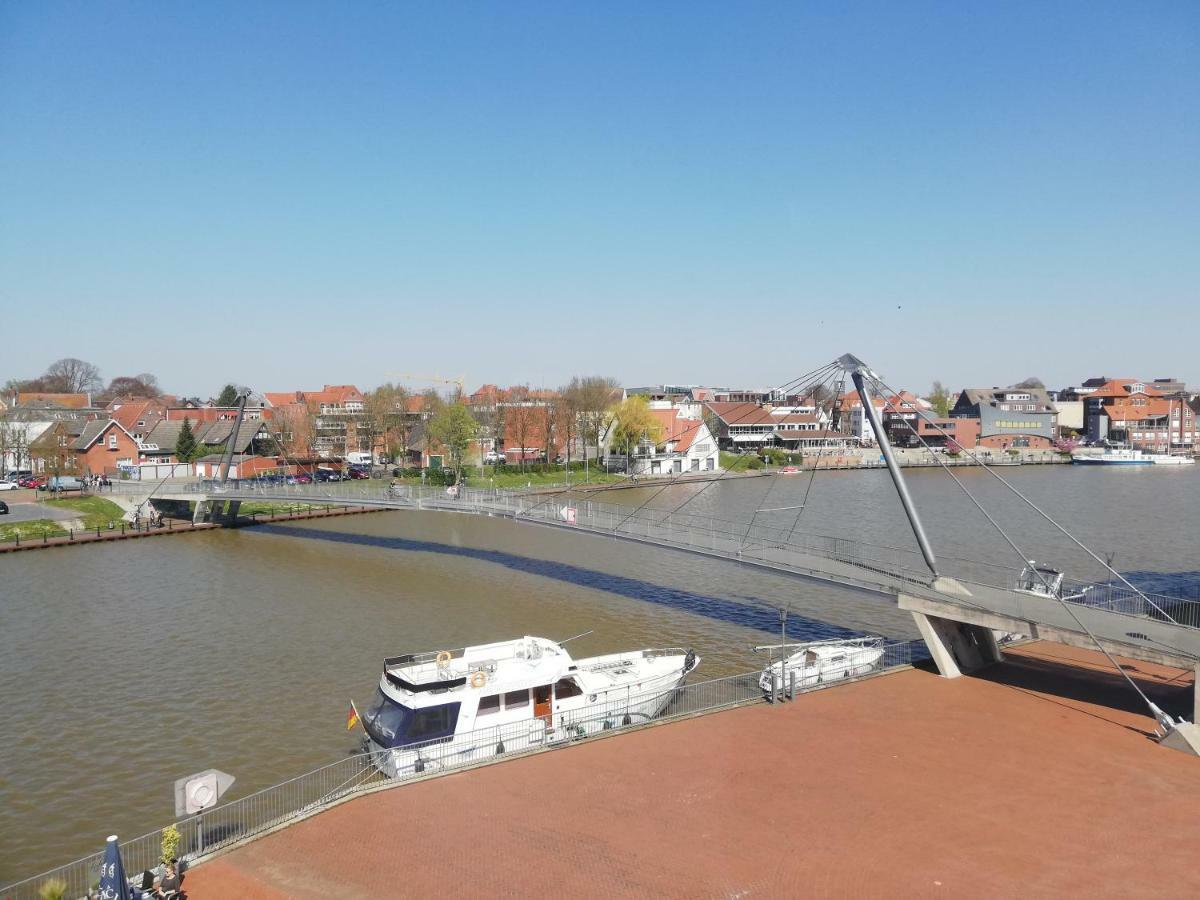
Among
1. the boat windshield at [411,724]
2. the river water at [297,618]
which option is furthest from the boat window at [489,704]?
the river water at [297,618]

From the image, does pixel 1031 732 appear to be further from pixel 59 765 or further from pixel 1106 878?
pixel 59 765

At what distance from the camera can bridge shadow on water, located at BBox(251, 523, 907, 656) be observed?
24547mm

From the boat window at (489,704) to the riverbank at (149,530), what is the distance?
33459mm

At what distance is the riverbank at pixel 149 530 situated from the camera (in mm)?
39219

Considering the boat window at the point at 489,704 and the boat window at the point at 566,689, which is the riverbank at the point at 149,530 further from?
the boat window at the point at 566,689

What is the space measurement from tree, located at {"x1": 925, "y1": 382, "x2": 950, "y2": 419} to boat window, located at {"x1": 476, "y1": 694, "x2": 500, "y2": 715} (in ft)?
375

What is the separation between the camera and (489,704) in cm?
1596

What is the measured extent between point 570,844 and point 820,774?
14.9 ft

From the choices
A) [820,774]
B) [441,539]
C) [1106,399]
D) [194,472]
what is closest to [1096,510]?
[441,539]

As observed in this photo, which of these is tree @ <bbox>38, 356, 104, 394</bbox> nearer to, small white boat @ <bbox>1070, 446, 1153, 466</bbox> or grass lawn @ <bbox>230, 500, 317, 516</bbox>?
grass lawn @ <bbox>230, 500, 317, 516</bbox>

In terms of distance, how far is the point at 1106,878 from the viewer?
34.1ft

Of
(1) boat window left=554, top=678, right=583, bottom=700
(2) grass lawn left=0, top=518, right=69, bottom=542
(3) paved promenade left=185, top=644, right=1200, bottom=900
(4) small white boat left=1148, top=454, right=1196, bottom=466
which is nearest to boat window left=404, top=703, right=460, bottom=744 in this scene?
(1) boat window left=554, top=678, right=583, bottom=700

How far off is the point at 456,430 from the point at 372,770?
1892 inches

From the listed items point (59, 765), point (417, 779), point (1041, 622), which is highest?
point (1041, 622)
